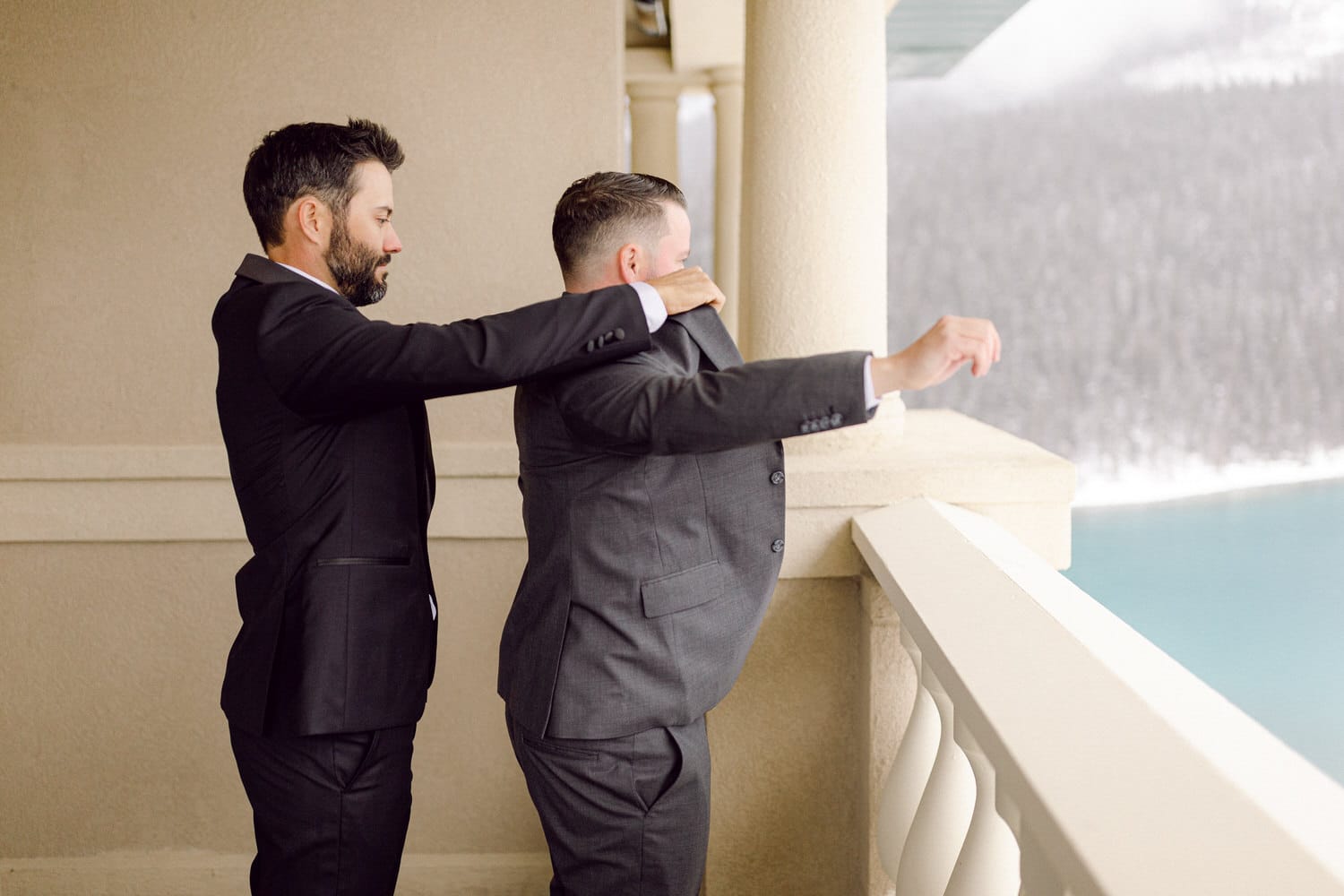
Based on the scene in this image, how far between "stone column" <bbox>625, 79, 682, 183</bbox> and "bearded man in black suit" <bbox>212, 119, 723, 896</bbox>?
7.66 metres

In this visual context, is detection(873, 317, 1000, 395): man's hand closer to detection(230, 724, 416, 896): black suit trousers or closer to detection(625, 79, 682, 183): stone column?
detection(230, 724, 416, 896): black suit trousers

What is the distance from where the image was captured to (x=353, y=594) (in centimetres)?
167

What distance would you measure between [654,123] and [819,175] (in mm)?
7323

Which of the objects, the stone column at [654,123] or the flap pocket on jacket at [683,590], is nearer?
the flap pocket on jacket at [683,590]

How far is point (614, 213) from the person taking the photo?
151cm

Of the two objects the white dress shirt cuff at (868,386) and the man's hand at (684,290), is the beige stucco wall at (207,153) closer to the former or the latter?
the man's hand at (684,290)

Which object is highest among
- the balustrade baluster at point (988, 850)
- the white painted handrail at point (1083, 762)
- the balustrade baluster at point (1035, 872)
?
the white painted handrail at point (1083, 762)

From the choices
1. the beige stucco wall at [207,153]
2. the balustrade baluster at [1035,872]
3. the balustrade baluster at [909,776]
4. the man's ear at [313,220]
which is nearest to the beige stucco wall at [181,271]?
the beige stucco wall at [207,153]

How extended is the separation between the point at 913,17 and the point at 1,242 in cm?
880

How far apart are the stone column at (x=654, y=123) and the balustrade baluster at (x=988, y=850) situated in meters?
8.24

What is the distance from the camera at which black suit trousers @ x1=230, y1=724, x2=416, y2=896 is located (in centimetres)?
168

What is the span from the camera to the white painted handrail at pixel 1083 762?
778 mm

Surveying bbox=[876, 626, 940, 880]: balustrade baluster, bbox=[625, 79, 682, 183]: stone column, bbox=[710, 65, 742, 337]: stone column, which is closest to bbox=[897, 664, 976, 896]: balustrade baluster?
bbox=[876, 626, 940, 880]: balustrade baluster

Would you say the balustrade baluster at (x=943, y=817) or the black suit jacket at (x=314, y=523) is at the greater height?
the black suit jacket at (x=314, y=523)
